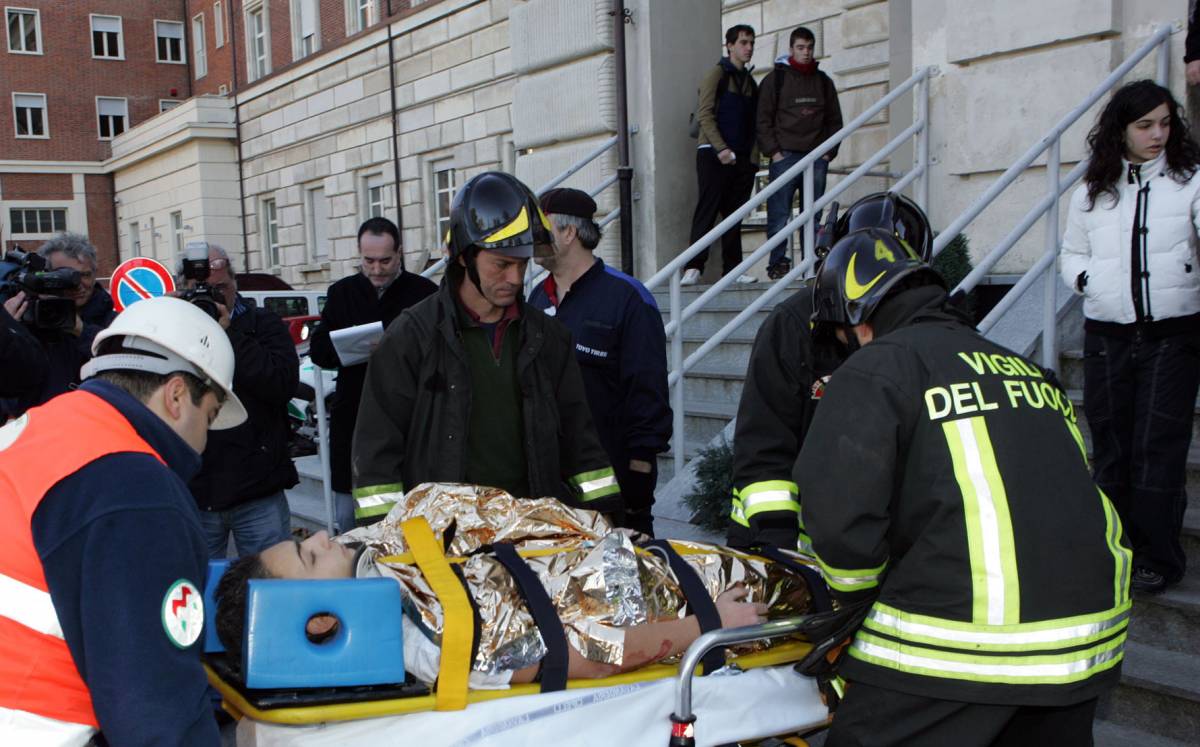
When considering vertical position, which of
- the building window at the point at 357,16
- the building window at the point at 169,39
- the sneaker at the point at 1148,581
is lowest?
the sneaker at the point at 1148,581

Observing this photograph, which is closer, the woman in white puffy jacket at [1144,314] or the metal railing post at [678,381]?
the woman in white puffy jacket at [1144,314]

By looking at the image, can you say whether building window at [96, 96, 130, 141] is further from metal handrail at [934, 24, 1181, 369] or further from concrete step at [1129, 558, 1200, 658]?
concrete step at [1129, 558, 1200, 658]

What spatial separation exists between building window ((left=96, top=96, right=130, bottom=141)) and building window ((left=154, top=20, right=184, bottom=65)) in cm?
204

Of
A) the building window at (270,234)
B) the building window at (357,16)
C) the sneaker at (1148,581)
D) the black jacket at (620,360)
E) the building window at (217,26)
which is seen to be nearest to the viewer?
the sneaker at (1148,581)

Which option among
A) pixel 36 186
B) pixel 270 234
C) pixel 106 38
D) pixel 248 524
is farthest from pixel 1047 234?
pixel 106 38

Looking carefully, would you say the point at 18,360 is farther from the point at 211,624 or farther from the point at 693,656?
the point at 693,656

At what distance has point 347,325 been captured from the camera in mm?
4629

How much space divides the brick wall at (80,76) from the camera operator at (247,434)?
3200 centimetres

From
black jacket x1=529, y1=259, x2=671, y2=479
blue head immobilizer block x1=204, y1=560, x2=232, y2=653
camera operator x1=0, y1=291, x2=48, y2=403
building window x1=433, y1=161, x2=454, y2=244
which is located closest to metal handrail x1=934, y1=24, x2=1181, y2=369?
black jacket x1=529, y1=259, x2=671, y2=479

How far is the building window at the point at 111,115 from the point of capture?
32.5m

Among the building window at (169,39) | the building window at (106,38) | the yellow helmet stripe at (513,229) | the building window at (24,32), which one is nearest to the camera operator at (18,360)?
the yellow helmet stripe at (513,229)

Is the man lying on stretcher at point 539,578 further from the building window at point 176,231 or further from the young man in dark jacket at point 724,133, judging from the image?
the building window at point 176,231

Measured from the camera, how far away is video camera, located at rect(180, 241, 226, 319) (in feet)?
12.1

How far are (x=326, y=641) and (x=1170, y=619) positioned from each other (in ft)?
9.82
